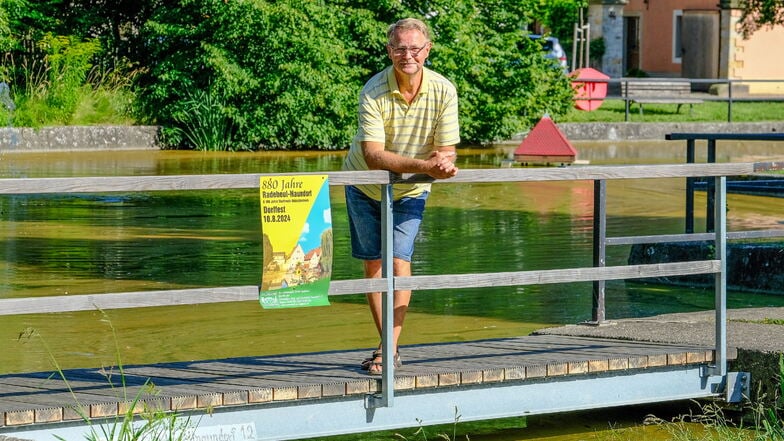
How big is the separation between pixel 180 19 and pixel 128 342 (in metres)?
17.6

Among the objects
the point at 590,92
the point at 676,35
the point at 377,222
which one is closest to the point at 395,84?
the point at 377,222

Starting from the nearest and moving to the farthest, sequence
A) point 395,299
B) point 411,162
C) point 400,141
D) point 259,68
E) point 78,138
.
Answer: point 411,162 → point 400,141 → point 395,299 → point 78,138 → point 259,68

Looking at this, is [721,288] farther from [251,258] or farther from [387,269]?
[251,258]

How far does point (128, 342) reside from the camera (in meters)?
9.39

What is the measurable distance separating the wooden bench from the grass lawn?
0.33m

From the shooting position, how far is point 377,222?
22.4 ft

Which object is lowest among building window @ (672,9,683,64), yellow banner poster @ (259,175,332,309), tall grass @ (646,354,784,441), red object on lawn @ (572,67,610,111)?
tall grass @ (646,354,784,441)

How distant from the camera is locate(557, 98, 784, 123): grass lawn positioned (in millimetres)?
31864

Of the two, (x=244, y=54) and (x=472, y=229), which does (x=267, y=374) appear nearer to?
(x=472, y=229)

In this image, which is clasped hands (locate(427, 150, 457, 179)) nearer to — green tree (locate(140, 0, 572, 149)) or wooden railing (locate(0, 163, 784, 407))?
wooden railing (locate(0, 163, 784, 407))

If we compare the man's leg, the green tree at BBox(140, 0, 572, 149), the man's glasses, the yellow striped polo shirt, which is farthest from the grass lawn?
the man's glasses

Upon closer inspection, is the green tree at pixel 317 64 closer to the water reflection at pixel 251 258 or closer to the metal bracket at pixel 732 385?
the water reflection at pixel 251 258

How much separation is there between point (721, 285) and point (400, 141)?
6.37 ft

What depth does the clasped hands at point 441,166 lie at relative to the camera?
21.0ft
